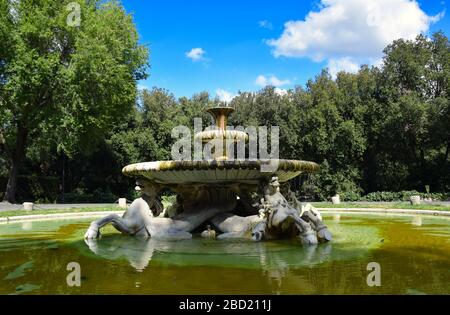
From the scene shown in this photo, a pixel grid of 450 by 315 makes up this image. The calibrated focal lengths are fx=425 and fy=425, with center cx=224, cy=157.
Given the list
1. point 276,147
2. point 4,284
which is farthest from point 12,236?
point 276,147

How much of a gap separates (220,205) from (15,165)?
71.4ft

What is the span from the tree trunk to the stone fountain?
19709 millimetres

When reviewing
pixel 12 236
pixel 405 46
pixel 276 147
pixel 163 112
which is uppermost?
pixel 405 46

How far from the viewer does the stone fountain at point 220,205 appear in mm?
7910

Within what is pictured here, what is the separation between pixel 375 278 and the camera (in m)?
4.59

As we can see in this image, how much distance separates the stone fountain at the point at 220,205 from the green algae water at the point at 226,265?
0.36m

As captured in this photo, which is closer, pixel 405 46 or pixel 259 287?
pixel 259 287

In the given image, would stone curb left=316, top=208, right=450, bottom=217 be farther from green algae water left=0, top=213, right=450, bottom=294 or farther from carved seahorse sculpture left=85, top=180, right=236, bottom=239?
carved seahorse sculpture left=85, top=180, right=236, bottom=239

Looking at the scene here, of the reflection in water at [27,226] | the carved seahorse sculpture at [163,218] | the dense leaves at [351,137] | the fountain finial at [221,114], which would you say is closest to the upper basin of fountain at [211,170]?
the carved seahorse sculpture at [163,218]

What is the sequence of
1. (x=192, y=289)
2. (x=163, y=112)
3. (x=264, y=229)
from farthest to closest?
(x=163, y=112)
(x=264, y=229)
(x=192, y=289)

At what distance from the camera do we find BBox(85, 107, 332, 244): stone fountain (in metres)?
7.91

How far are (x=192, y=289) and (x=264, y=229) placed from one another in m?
3.91

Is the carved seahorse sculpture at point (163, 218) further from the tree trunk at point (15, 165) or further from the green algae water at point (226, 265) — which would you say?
the tree trunk at point (15, 165)

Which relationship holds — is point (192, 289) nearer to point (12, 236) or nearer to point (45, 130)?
point (12, 236)
